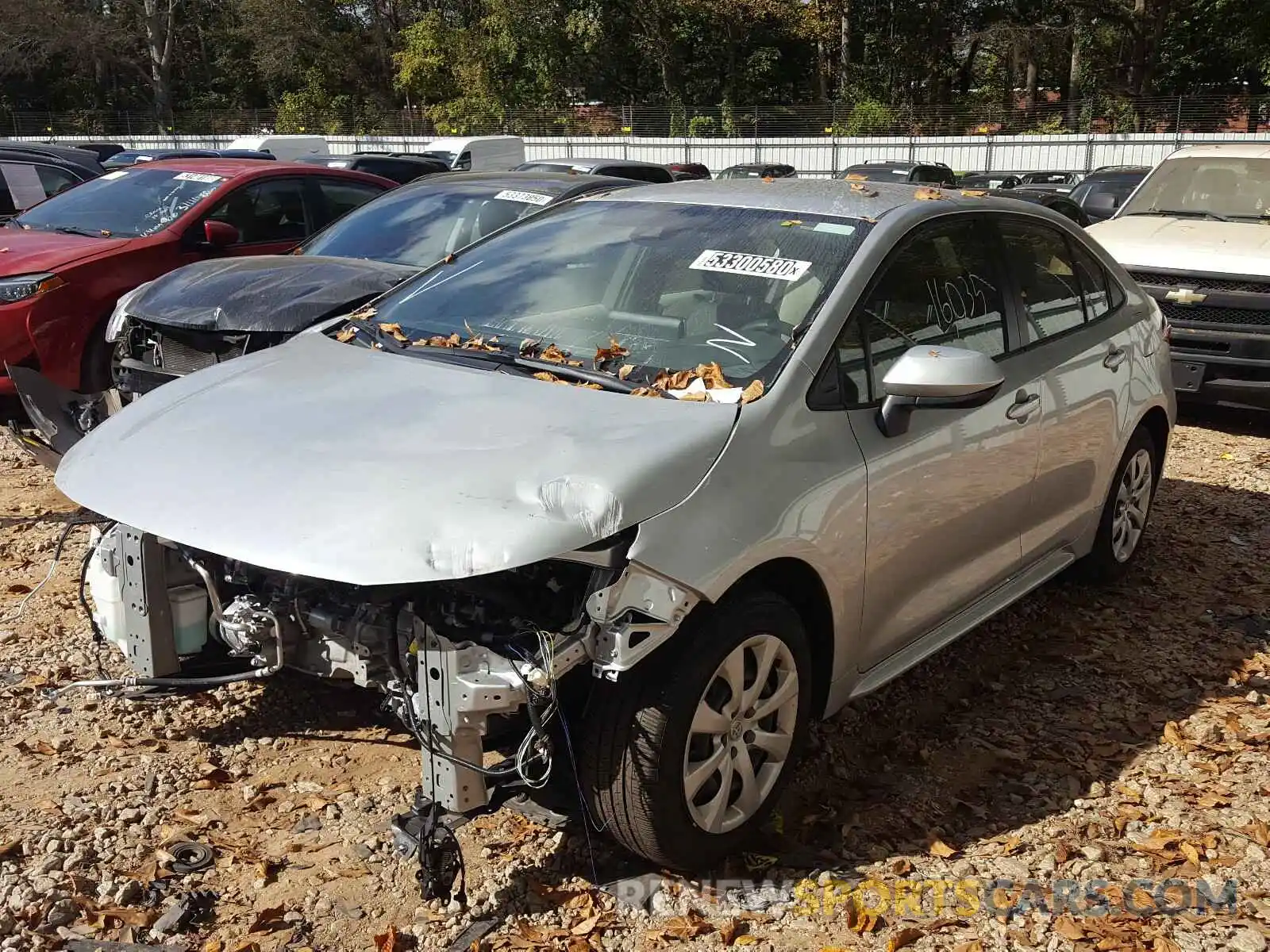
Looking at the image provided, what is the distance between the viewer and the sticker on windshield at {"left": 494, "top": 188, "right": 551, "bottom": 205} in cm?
738

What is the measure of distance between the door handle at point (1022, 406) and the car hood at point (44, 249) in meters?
5.65

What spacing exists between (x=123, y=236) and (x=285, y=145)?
20.2 meters

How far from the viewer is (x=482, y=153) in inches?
1003

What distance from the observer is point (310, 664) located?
3.18 meters

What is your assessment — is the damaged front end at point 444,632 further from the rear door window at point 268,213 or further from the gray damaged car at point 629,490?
the rear door window at point 268,213

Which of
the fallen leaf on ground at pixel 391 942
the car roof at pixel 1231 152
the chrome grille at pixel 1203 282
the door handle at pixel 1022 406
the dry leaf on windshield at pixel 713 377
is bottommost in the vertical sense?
the fallen leaf on ground at pixel 391 942

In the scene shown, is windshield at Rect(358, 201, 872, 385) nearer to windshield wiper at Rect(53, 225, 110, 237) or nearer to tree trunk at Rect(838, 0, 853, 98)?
windshield wiper at Rect(53, 225, 110, 237)

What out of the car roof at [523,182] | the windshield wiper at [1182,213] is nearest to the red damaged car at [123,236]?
the car roof at [523,182]

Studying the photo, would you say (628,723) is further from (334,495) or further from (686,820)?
(334,495)

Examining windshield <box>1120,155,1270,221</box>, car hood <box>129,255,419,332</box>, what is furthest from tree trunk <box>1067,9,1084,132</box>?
car hood <box>129,255,419,332</box>

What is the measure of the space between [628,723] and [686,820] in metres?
0.36

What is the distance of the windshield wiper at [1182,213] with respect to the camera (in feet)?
30.1

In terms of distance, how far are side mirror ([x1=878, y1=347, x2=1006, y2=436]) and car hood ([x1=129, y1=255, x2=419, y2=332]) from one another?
10.8ft

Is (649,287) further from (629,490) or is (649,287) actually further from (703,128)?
(703,128)
